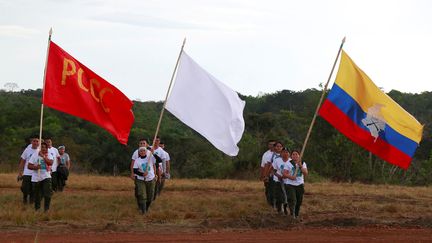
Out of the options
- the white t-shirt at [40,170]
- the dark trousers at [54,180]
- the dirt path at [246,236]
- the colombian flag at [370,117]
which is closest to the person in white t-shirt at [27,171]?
the white t-shirt at [40,170]

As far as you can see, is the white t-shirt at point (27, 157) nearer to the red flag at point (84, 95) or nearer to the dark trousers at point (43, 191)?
the dark trousers at point (43, 191)

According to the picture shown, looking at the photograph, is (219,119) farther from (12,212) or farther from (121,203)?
(12,212)

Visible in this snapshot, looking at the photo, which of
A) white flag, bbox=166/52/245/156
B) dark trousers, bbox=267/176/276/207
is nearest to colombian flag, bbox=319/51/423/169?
white flag, bbox=166/52/245/156

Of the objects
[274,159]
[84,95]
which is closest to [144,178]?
[84,95]

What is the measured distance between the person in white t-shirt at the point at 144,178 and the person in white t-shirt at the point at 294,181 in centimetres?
274

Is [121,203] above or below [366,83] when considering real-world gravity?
below

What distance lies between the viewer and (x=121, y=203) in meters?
16.0

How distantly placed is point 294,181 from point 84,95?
4.45m

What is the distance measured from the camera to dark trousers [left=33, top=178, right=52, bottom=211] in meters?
13.7

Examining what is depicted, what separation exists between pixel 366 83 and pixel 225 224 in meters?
4.08

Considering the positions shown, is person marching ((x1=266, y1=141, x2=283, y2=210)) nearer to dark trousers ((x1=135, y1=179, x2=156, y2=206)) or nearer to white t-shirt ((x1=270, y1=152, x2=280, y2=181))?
white t-shirt ((x1=270, y1=152, x2=280, y2=181))

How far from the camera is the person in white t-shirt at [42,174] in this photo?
1372cm

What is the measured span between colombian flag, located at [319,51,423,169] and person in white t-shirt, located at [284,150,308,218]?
1051 millimetres

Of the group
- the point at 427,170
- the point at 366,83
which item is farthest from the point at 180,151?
the point at 366,83
